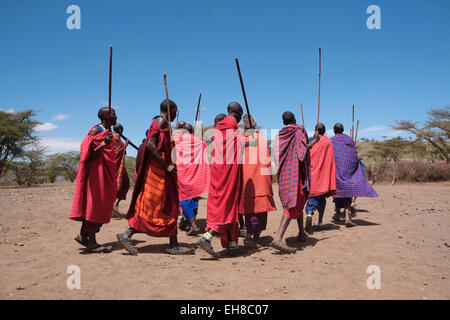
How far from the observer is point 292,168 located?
5141mm

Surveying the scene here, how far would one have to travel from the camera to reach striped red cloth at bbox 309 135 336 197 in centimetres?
650

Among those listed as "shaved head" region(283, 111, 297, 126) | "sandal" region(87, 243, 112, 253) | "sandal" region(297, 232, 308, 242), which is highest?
"shaved head" region(283, 111, 297, 126)

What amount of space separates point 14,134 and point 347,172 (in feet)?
69.7

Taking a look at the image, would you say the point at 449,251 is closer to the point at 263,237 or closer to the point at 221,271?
the point at 263,237

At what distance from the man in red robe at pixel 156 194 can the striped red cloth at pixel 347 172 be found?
3624 millimetres

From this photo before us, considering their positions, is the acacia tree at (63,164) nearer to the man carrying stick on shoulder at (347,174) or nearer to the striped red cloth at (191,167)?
the striped red cloth at (191,167)

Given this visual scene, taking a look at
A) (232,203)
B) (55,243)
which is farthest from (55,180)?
(232,203)

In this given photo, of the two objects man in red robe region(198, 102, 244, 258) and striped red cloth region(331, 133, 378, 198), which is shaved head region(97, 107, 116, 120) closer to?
man in red robe region(198, 102, 244, 258)

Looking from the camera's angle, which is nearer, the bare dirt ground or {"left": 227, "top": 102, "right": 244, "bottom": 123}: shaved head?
the bare dirt ground

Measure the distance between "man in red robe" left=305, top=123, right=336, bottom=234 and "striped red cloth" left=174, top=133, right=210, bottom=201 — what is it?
2.08 m

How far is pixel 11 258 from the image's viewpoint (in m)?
4.73

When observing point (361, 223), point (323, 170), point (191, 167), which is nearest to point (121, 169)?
point (191, 167)

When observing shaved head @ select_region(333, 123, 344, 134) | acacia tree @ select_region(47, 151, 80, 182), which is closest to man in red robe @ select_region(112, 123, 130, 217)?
shaved head @ select_region(333, 123, 344, 134)
